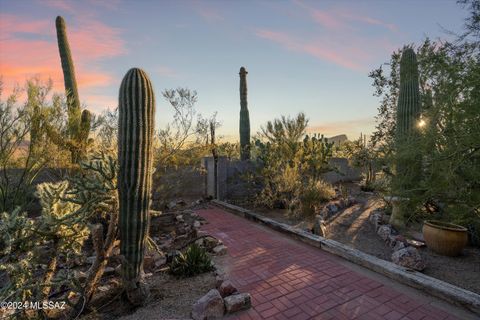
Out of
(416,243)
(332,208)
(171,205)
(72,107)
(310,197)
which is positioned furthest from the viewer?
(171,205)

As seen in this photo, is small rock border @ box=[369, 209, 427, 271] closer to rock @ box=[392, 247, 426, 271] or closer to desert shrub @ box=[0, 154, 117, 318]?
rock @ box=[392, 247, 426, 271]

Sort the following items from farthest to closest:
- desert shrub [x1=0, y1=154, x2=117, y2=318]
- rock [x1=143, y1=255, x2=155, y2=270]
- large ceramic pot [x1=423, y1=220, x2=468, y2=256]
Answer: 1. large ceramic pot [x1=423, y1=220, x2=468, y2=256]
2. rock [x1=143, y1=255, x2=155, y2=270]
3. desert shrub [x1=0, y1=154, x2=117, y2=318]

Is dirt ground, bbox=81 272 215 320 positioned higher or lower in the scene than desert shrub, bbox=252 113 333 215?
lower

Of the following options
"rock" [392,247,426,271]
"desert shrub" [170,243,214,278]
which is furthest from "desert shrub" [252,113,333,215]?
"desert shrub" [170,243,214,278]

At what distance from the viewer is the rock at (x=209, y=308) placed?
10.1ft

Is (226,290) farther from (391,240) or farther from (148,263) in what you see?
(391,240)

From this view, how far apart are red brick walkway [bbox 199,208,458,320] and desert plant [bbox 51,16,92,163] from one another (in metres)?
5.25

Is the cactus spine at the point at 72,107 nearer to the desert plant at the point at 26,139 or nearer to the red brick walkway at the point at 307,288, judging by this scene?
the desert plant at the point at 26,139

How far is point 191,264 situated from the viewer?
4250mm

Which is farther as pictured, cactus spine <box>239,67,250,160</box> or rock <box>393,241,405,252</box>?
cactus spine <box>239,67,250,160</box>

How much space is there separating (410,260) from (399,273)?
0.47 meters

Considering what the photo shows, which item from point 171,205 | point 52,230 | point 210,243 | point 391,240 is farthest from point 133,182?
point 171,205

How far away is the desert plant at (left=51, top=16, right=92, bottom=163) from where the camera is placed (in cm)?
755

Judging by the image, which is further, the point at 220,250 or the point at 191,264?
the point at 220,250
